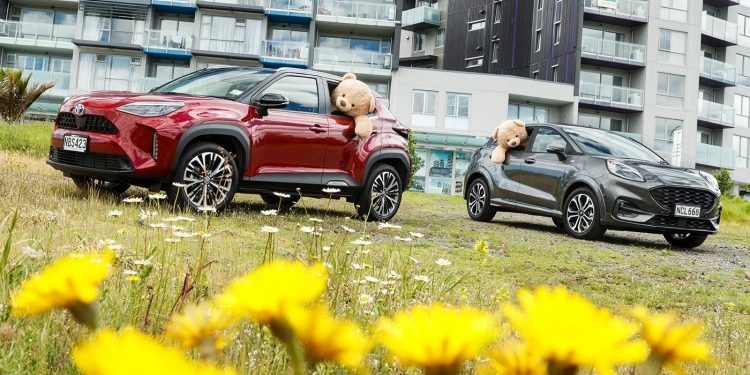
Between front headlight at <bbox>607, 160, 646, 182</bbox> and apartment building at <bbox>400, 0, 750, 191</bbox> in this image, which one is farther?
apartment building at <bbox>400, 0, 750, 191</bbox>

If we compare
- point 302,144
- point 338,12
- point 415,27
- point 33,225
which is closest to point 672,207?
point 302,144

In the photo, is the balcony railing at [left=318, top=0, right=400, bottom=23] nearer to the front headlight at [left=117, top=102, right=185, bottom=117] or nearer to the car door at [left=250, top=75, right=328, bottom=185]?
the car door at [left=250, top=75, right=328, bottom=185]

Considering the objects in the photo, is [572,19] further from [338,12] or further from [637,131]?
[338,12]

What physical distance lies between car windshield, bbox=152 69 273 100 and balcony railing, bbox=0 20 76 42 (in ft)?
118

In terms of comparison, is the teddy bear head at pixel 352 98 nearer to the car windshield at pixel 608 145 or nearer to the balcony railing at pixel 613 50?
the car windshield at pixel 608 145

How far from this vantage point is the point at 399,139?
9.28 m

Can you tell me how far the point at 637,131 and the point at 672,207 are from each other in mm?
33624

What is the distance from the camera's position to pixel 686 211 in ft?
30.2

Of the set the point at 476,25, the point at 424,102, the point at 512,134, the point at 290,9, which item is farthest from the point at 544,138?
the point at 476,25

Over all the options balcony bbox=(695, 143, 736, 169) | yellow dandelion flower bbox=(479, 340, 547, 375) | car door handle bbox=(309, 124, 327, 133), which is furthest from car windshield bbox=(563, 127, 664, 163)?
balcony bbox=(695, 143, 736, 169)

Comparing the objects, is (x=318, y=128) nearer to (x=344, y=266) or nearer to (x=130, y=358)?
(x=344, y=266)

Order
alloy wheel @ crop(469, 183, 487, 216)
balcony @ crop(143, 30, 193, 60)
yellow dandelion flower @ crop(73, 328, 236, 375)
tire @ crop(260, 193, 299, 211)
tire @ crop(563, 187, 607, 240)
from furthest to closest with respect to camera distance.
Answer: balcony @ crop(143, 30, 193, 60) < alloy wheel @ crop(469, 183, 487, 216) < tire @ crop(563, 187, 607, 240) < tire @ crop(260, 193, 299, 211) < yellow dandelion flower @ crop(73, 328, 236, 375)

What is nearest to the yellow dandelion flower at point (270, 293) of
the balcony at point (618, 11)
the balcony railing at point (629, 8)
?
the balcony at point (618, 11)

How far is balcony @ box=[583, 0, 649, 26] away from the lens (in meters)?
39.1
